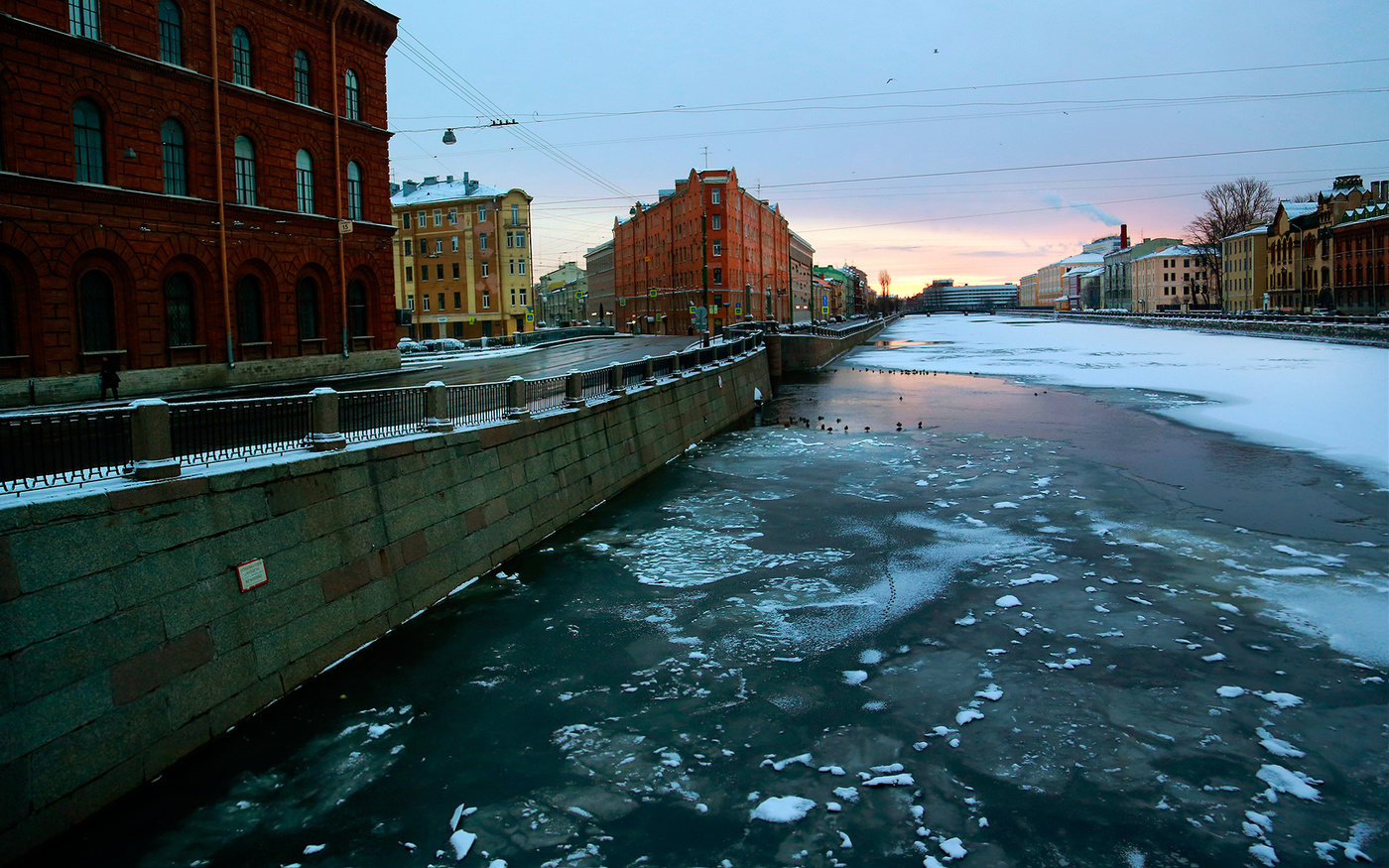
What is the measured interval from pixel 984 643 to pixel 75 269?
22.8 meters

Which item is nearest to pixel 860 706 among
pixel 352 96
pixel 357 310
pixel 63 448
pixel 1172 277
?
pixel 63 448

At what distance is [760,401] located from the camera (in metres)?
44.6

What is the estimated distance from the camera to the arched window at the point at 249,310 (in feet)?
89.7

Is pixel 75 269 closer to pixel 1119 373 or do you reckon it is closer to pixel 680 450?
pixel 680 450

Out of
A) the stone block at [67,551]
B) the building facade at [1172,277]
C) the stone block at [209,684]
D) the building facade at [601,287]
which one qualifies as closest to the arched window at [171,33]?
the stone block at [67,551]

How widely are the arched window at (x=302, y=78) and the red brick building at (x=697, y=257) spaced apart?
39342mm

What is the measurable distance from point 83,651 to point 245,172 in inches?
929

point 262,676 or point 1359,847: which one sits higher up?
point 262,676

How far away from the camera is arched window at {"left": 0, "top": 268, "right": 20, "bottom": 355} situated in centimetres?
2044

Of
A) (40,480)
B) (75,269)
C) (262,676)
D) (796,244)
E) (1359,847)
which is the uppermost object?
(796,244)

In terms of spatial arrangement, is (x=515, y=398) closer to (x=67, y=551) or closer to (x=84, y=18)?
(x=67, y=551)

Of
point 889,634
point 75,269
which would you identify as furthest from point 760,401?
point 889,634

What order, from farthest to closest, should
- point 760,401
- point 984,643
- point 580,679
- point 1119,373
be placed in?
1. point 1119,373
2. point 760,401
3. point 984,643
4. point 580,679

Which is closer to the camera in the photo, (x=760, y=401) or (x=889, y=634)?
(x=889, y=634)
